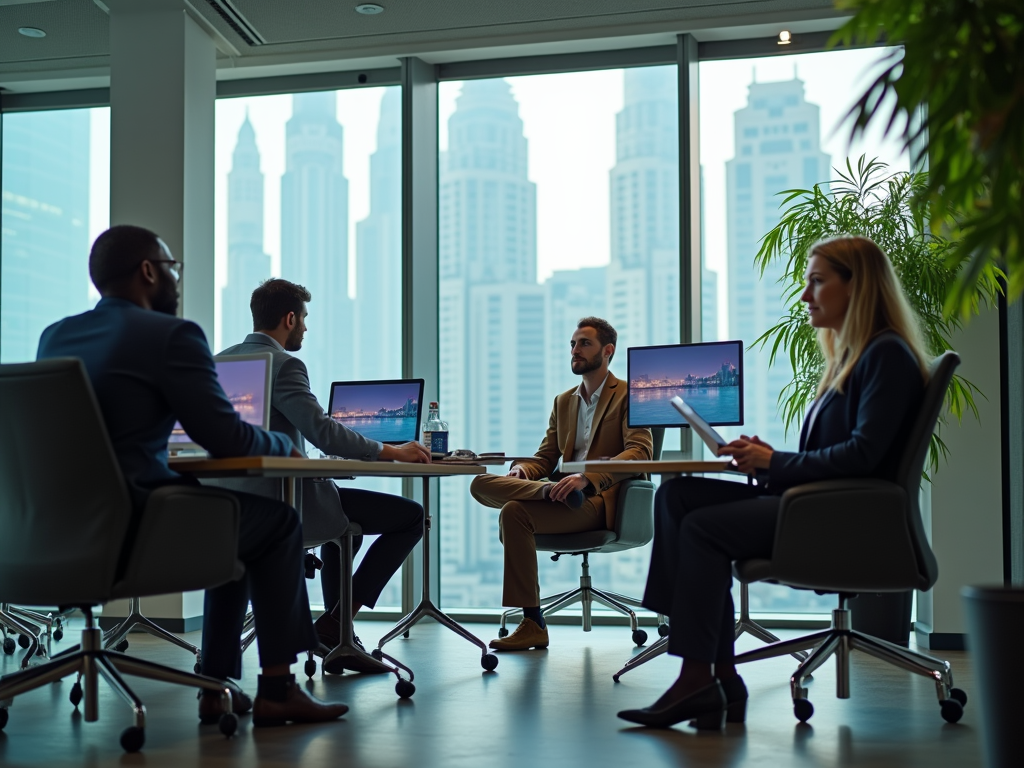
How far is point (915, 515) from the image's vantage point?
3.00 m

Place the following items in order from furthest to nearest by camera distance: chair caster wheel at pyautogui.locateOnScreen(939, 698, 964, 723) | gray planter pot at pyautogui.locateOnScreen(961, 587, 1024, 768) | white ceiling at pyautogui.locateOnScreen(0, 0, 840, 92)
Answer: white ceiling at pyautogui.locateOnScreen(0, 0, 840, 92) < chair caster wheel at pyautogui.locateOnScreen(939, 698, 964, 723) < gray planter pot at pyautogui.locateOnScreen(961, 587, 1024, 768)

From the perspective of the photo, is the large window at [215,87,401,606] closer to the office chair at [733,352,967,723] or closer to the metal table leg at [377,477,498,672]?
the metal table leg at [377,477,498,672]

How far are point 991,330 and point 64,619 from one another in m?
4.77

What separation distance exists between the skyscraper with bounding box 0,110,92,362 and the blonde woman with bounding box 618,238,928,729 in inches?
191

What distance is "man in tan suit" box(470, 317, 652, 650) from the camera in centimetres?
458

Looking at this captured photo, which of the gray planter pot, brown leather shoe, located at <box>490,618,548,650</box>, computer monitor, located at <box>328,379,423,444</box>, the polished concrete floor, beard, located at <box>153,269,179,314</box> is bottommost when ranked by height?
brown leather shoe, located at <box>490,618,548,650</box>

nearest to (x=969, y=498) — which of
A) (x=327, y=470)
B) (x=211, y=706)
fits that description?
(x=327, y=470)

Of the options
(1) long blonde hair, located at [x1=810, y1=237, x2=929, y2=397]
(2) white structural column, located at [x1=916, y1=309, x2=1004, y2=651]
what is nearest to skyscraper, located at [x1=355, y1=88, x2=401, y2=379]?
(2) white structural column, located at [x1=916, y1=309, x2=1004, y2=651]

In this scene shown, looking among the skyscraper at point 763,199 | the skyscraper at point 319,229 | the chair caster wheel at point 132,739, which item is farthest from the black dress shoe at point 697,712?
the skyscraper at point 319,229

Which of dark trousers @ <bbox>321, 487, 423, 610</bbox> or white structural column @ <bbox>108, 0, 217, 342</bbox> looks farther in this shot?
white structural column @ <bbox>108, 0, 217, 342</bbox>

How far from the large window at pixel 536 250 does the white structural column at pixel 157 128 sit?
1.46 meters

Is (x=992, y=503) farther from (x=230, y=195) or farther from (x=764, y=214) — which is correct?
(x=230, y=195)

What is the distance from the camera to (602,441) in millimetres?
4816

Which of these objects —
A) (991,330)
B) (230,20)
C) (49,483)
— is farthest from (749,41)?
(49,483)
